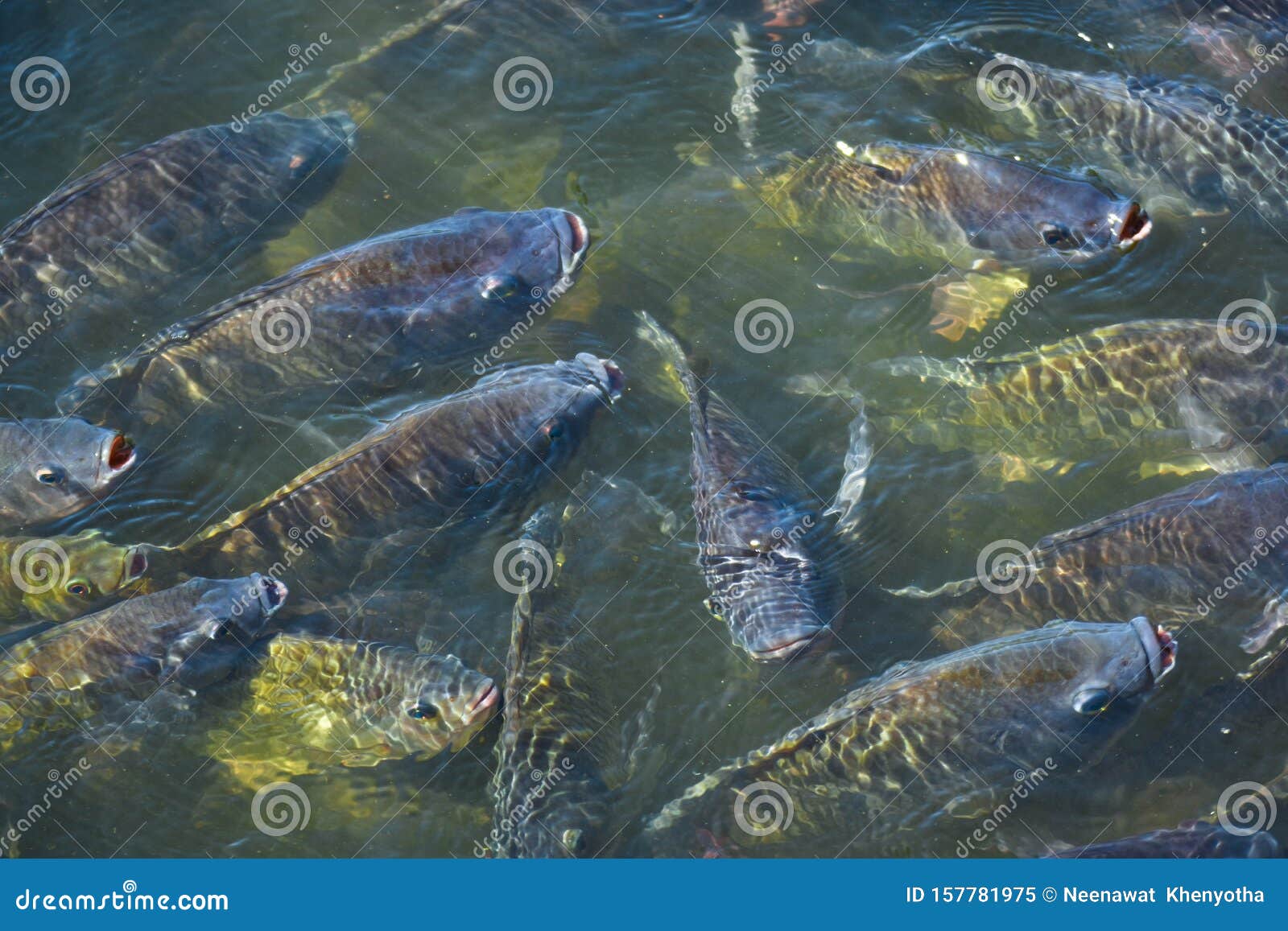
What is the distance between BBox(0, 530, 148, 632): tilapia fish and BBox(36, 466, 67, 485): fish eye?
0.39 m

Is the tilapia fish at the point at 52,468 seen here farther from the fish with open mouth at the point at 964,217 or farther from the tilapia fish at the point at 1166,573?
the tilapia fish at the point at 1166,573

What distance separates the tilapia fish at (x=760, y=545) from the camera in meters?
6.44

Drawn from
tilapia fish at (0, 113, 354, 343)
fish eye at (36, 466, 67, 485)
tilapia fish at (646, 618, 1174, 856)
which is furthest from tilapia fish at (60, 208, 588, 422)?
tilapia fish at (646, 618, 1174, 856)

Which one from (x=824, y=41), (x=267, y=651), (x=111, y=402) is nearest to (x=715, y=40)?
(x=824, y=41)

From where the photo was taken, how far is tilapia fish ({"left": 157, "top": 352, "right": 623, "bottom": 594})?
6.86 metres

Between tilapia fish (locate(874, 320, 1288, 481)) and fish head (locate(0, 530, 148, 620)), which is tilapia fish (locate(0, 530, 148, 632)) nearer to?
fish head (locate(0, 530, 148, 620))

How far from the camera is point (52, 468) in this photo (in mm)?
7148

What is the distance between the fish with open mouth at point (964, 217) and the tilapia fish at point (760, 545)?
2009mm

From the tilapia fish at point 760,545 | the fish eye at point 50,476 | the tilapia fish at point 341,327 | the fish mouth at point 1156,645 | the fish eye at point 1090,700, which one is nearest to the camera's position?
the fish eye at point 1090,700

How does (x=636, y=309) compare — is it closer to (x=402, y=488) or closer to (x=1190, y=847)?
(x=402, y=488)

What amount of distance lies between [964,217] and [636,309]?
99.6 inches

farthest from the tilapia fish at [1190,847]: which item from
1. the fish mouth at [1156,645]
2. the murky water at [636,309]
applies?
the fish mouth at [1156,645]

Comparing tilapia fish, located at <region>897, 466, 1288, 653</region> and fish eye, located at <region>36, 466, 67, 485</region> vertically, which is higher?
fish eye, located at <region>36, 466, 67, 485</region>

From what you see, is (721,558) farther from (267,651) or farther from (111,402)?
(111,402)
